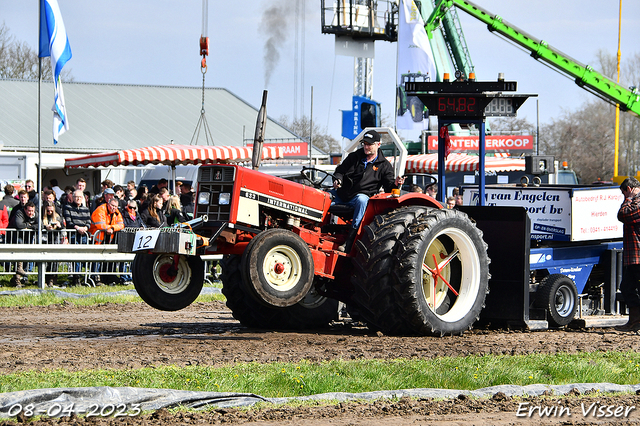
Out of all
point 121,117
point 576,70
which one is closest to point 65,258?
point 576,70

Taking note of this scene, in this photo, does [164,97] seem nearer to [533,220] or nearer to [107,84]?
[107,84]

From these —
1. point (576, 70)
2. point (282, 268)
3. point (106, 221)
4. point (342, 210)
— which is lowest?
point (282, 268)

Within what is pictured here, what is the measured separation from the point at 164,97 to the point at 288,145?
1020 cm

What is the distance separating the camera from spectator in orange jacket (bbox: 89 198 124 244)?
1578 centimetres

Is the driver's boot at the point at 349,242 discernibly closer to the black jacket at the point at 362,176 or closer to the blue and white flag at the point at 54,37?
the black jacket at the point at 362,176

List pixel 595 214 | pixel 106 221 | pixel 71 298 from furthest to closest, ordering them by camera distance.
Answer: pixel 106 221 → pixel 71 298 → pixel 595 214

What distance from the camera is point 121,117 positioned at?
138 feet

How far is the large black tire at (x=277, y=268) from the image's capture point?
798 centimetres

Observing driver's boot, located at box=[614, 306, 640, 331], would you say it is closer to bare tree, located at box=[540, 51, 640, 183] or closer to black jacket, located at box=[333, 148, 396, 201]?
black jacket, located at box=[333, 148, 396, 201]

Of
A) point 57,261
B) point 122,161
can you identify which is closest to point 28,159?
point 122,161

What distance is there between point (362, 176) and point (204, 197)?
174cm

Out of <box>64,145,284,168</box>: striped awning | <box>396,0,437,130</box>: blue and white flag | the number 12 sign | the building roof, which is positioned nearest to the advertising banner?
the number 12 sign

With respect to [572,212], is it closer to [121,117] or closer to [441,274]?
[441,274]

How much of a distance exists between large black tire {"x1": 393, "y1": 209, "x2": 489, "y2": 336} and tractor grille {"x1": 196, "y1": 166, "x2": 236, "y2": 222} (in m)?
1.82
